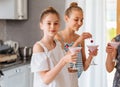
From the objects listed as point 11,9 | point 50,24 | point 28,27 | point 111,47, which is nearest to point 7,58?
point 11,9

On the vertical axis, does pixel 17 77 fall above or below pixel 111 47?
below

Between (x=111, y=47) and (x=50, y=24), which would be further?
(x=111, y=47)

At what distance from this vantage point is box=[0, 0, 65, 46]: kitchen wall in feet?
12.4

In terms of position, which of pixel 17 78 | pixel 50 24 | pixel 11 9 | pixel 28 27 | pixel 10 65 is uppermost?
pixel 11 9

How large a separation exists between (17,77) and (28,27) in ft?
3.60

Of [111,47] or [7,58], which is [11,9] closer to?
[7,58]

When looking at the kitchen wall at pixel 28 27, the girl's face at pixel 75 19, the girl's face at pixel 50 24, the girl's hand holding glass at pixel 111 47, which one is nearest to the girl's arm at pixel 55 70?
the girl's face at pixel 50 24

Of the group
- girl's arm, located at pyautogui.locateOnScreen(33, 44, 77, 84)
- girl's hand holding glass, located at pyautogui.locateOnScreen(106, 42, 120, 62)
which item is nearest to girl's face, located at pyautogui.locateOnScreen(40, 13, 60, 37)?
girl's arm, located at pyautogui.locateOnScreen(33, 44, 77, 84)

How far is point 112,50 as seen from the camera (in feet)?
5.75

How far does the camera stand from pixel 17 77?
3.03 m

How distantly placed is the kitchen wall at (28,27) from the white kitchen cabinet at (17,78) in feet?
2.57

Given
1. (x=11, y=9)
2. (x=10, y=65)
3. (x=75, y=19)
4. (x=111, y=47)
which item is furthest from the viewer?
(x=11, y=9)

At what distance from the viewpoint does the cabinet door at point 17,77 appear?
280cm

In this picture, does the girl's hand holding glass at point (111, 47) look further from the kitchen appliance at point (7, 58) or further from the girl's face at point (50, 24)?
the kitchen appliance at point (7, 58)
